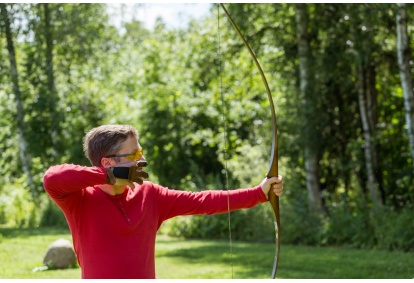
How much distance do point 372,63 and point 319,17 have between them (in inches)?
41.5

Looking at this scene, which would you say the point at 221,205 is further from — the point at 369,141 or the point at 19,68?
the point at 19,68

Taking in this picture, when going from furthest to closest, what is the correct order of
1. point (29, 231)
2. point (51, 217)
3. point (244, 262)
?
1. point (51, 217)
2. point (29, 231)
3. point (244, 262)

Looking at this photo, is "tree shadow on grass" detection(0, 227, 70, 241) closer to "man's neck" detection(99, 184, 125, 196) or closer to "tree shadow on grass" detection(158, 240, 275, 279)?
"tree shadow on grass" detection(158, 240, 275, 279)

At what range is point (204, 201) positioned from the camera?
3059 mm

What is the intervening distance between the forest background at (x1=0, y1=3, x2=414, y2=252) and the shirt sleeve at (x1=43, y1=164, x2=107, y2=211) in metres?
4.96

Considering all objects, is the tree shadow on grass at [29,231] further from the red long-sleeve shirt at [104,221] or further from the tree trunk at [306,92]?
the red long-sleeve shirt at [104,221]

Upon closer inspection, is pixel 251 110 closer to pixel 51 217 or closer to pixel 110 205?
pixel 51 217

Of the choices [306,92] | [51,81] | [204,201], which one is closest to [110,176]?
[204,201]

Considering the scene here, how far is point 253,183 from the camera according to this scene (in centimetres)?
1288

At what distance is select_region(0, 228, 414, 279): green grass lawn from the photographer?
7.93 meters

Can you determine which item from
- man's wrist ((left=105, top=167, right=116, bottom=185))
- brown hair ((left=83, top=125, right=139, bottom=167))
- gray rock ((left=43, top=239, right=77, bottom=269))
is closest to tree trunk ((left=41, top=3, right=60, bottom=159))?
gray rock ((left=43, top=239, right=77, bottom=269))

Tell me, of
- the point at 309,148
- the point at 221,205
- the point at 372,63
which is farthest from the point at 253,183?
the point at 221,205

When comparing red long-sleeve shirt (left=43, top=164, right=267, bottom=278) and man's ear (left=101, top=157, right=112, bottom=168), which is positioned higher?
man's ear (left=101, top=157, right=112, bottom=168)

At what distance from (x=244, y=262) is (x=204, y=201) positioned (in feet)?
19.8
